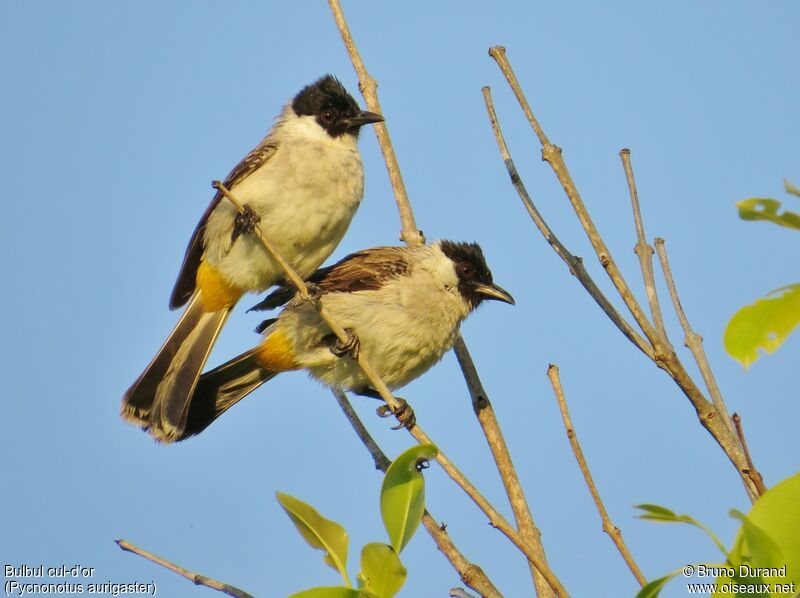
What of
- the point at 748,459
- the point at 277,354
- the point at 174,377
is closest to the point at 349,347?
the point at 277,354

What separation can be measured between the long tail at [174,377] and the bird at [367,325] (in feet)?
Result: 0.51

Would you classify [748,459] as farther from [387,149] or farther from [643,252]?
[387,149]

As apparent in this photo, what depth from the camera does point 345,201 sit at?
516cm

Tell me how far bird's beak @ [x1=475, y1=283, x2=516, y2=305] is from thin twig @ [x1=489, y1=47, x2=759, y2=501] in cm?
244

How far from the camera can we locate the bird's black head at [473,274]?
5508 millimetres

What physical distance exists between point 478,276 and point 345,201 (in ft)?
3.14

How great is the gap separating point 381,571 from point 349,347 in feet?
9.98

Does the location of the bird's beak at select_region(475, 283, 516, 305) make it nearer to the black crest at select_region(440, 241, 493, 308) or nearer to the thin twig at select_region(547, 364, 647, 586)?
the black crest at select_region(440, 241, 493, 308)

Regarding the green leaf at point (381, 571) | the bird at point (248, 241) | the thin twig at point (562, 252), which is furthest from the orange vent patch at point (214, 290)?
the green leaf at point (381, 571)

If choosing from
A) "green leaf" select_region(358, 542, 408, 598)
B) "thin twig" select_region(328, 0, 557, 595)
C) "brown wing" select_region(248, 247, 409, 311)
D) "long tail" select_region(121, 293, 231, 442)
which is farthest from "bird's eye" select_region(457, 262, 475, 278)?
"green leaf" select_region(358, 542, 408, 598)

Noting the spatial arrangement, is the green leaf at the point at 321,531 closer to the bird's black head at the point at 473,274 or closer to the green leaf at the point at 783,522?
the green leaf at the point at 783,522

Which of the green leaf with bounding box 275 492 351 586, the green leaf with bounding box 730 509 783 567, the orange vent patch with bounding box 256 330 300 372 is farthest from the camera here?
the orange vent patch with bounding box 256 330 300 372

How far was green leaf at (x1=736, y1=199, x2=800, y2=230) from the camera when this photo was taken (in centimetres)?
139

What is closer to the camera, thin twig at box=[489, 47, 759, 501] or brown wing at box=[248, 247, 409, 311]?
thin twig at box=[489, 47, 759, 501]
